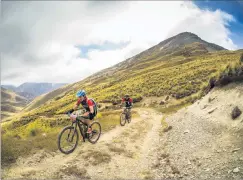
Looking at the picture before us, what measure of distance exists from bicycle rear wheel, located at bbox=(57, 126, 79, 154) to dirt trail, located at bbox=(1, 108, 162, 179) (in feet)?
1.24

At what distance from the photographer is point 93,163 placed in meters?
14.2

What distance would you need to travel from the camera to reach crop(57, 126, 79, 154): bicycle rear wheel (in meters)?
14.4

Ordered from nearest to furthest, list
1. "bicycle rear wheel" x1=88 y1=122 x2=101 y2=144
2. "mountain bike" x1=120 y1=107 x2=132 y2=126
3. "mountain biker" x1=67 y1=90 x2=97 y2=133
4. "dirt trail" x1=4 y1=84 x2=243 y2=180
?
"dirt trail" x1=4 y1=84 x2=243 y2=180, "mountain biker" x1=67 y1=90 x2=97 y2=133, "bicycle rear wheel" x1=88 y1=122 x2=101 y2=144, "mountain bike" x1=120 y1=107 x2=132 y2=126

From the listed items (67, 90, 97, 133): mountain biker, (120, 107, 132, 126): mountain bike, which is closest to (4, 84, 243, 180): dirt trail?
(67, 90, 97, 133): mountain biker

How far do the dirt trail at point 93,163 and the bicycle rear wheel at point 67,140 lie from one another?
Result: 0.38m

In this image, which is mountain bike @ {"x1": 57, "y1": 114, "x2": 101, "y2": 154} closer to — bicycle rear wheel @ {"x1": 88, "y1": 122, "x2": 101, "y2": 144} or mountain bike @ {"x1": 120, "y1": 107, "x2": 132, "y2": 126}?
bicycle rear wheel @ {"x1": 88, "y1": 122, "x2": 101, "y2": 144}

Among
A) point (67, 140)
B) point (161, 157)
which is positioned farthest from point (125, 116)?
point (67, 140)

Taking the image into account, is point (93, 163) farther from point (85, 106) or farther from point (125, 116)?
point (125, 116)

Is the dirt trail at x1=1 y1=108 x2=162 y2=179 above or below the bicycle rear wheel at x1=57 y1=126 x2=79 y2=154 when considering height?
below

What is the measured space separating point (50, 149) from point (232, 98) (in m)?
16.5

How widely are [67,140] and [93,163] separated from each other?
224 centimetres

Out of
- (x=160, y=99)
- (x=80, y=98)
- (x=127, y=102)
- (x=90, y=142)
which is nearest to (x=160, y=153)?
(x=90, y=142)

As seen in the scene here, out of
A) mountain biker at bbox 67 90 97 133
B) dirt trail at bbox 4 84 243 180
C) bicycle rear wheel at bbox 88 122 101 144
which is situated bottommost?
dirt trail at bbox 4 84 243 180

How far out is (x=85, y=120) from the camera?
52.9 ft
